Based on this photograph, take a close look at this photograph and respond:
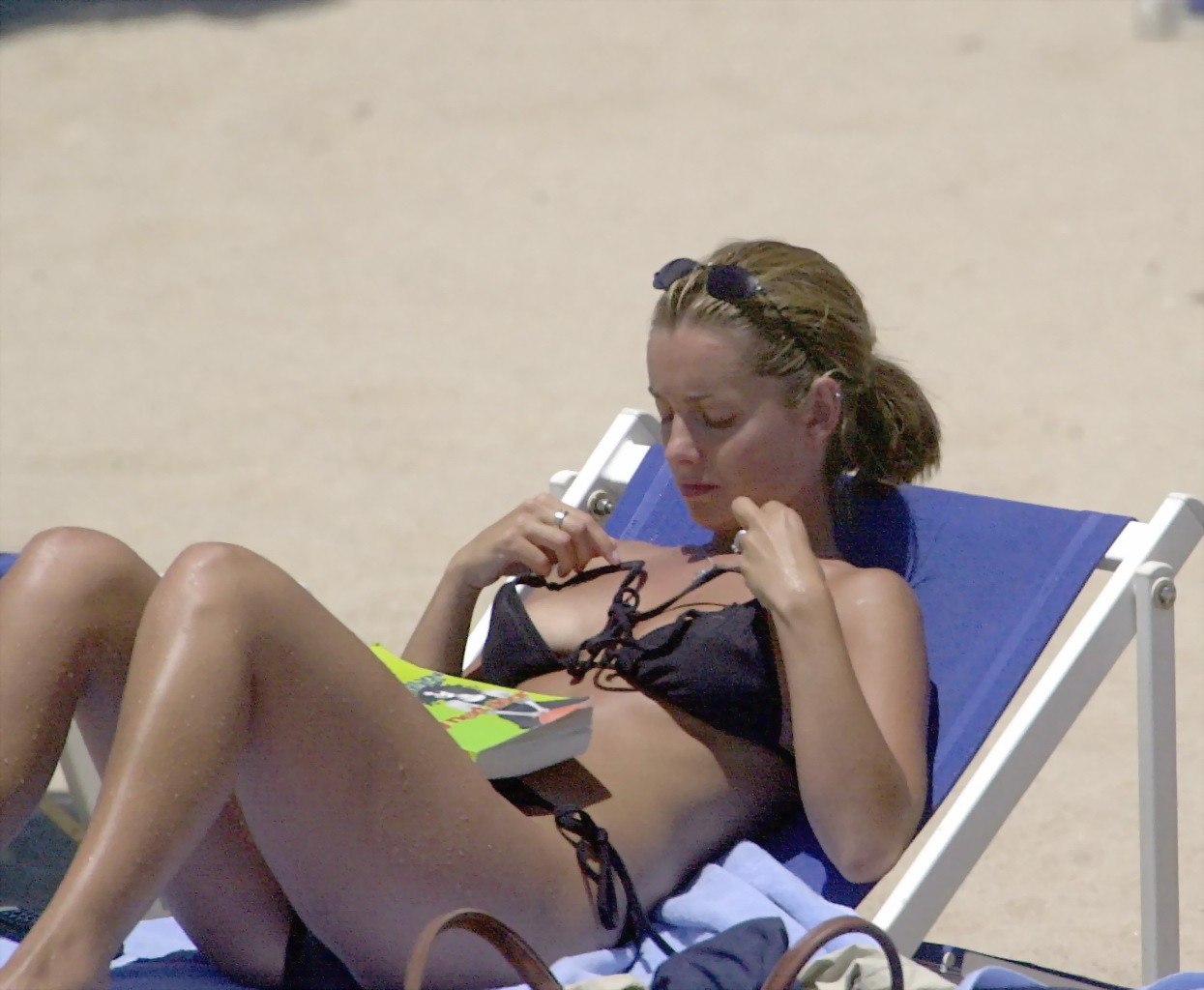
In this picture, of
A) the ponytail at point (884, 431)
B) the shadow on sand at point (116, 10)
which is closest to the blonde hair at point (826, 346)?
the ponytail at point (884, 431)

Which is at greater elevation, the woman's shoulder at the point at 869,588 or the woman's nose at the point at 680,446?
the woman's nose at the point at 680,446

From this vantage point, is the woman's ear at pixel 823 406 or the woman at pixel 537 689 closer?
the woman at pixel 537 689

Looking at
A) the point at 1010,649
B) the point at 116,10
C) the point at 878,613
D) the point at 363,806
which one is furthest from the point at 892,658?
the point at 116,10

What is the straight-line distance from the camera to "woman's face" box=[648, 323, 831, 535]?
8.67 ft

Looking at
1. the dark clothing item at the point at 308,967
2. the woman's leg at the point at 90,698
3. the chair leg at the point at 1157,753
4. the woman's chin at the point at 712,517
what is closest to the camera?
the woman's leg at the point at 90,698

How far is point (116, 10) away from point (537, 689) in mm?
11844

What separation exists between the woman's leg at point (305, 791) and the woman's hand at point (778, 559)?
0.47m

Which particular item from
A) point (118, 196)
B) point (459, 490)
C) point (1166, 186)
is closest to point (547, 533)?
point (459, 490)

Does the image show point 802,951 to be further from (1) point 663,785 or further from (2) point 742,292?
(2) point 742,292

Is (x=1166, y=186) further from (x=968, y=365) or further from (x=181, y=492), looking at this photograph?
(x=181, y=492)

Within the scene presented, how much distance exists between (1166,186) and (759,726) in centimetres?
681

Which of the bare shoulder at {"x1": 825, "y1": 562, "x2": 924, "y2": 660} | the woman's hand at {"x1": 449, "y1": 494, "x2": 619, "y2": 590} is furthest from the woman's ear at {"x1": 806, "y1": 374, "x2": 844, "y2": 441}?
the woman's hand at {"x1": 449, "y1": 494, "x2": 619, "y2": 590}

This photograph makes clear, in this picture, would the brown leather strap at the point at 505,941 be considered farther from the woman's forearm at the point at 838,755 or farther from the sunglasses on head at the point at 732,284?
the sunglasses on head at the point at 732,284

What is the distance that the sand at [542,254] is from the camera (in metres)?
5.65
